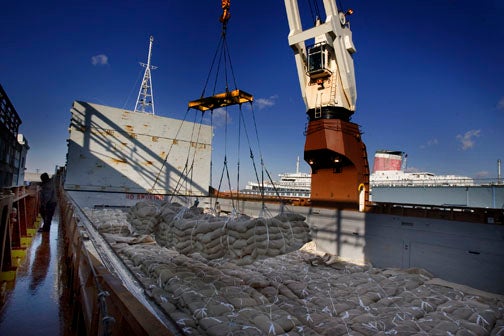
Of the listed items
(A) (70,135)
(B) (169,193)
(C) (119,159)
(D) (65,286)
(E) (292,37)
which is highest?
(E) (292,37)

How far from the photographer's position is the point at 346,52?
12.6 metres

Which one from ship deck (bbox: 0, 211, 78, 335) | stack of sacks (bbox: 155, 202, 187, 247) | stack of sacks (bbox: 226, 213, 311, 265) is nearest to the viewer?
ship deck (bbox: 0, 211, 78, 335)

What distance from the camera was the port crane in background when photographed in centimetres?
1198

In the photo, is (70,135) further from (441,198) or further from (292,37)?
(441,198)

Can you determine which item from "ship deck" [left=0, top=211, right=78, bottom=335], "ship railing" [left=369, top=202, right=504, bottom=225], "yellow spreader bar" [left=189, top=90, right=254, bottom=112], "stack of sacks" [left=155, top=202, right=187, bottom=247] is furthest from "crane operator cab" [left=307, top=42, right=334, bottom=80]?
"ship deck" [left=0, top=211, right=78, bottom=335]

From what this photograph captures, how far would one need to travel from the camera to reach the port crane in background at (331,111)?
12.0 m

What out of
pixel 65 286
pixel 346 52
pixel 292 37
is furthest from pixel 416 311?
pixel 292 37

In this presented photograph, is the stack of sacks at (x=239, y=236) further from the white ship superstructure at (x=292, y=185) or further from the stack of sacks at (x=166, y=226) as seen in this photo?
the white ship superstructure at (x=292, y=185)

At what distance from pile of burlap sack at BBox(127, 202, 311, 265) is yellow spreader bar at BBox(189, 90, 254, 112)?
4626mm

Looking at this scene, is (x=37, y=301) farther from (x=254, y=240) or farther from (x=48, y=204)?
(x=48, y=204)

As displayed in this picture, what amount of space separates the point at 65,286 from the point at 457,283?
29.9 ft

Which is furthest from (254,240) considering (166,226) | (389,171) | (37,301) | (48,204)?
(389,171)

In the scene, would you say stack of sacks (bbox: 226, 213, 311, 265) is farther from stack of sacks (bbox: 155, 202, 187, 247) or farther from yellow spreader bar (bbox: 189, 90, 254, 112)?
yellow spreader bar (bbox: 189, 90, 254, 112)

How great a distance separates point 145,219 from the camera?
594cm
